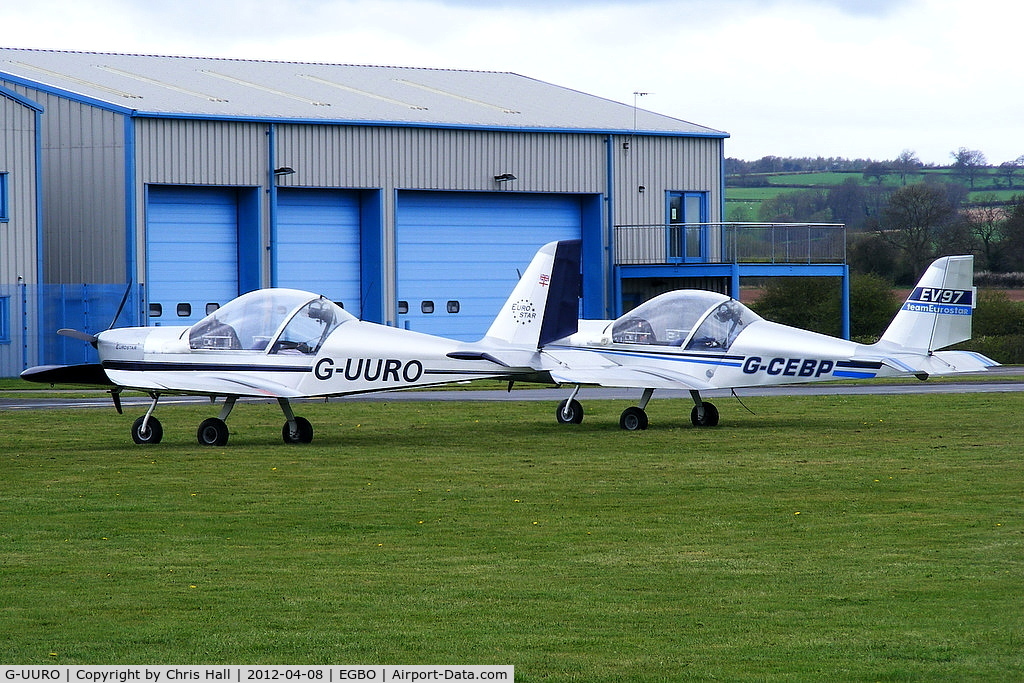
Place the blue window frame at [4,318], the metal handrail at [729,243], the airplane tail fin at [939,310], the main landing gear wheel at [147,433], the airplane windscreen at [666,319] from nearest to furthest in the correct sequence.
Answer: the main landing gear wheel at [147,433] → the airplane tail fin at [939,310] → the airplane windscreen at [666,319] → the blue window frame at [4,318] → the metal handrail at [729,243]

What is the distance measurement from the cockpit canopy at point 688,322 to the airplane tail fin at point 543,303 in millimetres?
1466

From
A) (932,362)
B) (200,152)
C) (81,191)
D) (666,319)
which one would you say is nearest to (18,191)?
(81,191)

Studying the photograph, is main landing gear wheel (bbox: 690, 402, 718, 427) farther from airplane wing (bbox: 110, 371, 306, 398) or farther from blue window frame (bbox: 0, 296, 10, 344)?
blue window frame (bbox: 0, 296, 10, 344)

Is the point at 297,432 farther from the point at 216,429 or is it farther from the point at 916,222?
the point at 916,222

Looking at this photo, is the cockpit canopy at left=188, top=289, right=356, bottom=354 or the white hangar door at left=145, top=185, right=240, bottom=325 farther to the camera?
the white hangar door at left=145, top=185, right=240, bottom=325

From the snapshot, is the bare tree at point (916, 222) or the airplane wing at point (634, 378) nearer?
the airplane wing at point (634, 378)

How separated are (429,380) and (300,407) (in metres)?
8.23

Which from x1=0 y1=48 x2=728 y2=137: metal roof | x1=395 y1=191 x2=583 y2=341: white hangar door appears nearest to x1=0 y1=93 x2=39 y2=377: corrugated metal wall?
x1=0 y1=48 x2=728 y2=137: metal roof

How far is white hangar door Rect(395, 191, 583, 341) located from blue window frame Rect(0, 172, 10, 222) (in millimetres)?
10891

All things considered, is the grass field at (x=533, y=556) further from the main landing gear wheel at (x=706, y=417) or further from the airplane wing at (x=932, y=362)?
the main landing gear wheel at (x=706, y=417)

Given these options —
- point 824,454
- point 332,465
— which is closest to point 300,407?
point 332,465

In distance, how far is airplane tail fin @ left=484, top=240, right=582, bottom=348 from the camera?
20.8 metres

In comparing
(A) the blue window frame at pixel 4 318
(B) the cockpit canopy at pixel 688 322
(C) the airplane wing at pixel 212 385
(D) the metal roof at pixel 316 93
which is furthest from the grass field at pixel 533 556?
(D) the metal roof at pixel 316 93

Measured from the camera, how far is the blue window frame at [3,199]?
3772 cm
